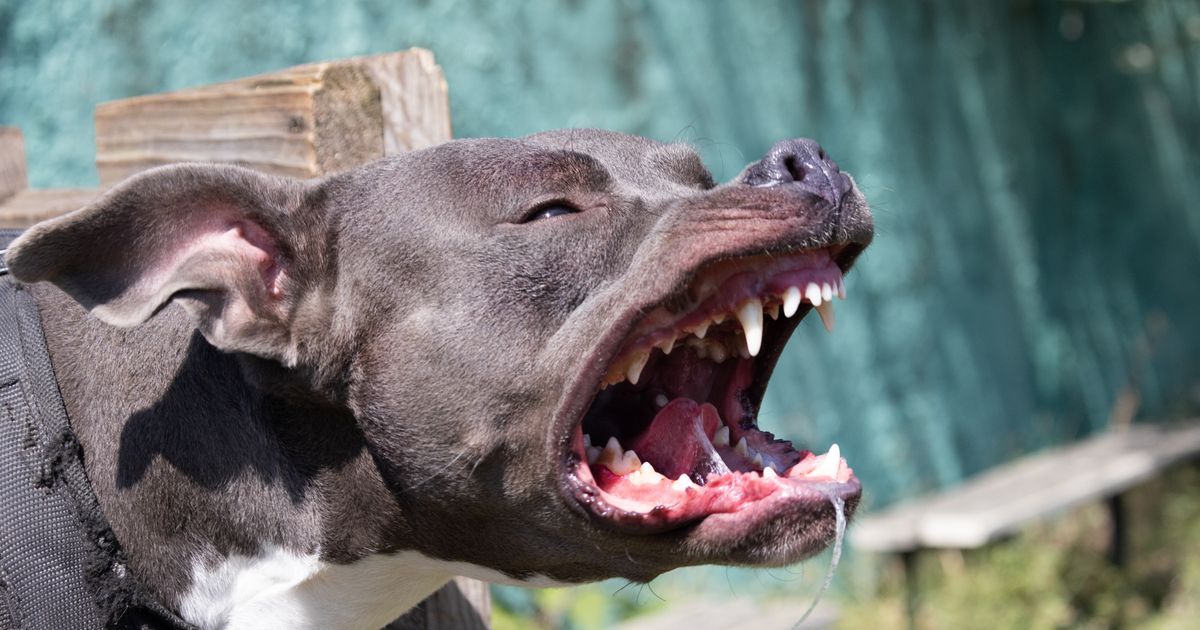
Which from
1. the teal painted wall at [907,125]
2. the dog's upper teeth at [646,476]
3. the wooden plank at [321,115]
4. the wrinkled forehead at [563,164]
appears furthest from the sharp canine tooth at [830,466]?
the teal painted wall at [907,125]

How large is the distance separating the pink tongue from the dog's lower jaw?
0.33m

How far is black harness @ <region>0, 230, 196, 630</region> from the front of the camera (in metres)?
2.26

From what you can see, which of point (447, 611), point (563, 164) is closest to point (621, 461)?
point (563, 164)

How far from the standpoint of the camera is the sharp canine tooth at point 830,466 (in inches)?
93.4

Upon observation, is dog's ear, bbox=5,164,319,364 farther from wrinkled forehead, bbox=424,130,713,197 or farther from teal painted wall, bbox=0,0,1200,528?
teal painted wall, bbox=0,0,1200,528

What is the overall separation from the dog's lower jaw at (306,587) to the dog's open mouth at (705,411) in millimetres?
314

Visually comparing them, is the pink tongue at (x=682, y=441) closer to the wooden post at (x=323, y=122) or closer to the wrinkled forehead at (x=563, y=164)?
the wrinkled forehead at (x=563, y=164)

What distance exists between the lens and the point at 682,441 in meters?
2.44

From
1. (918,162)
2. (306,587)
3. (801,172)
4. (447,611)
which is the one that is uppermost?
(918,162)

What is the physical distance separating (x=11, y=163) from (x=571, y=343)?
6.00 feet

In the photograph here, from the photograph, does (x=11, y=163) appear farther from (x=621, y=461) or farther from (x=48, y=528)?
(x=621, y=461)

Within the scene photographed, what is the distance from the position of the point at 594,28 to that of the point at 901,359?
266cm

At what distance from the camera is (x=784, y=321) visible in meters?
2.58

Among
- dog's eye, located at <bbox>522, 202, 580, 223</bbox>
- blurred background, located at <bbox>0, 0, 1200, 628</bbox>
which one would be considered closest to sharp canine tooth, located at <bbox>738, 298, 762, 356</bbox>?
dog's eye, located at <bbox>522, 202, 580, 223</bbox>
